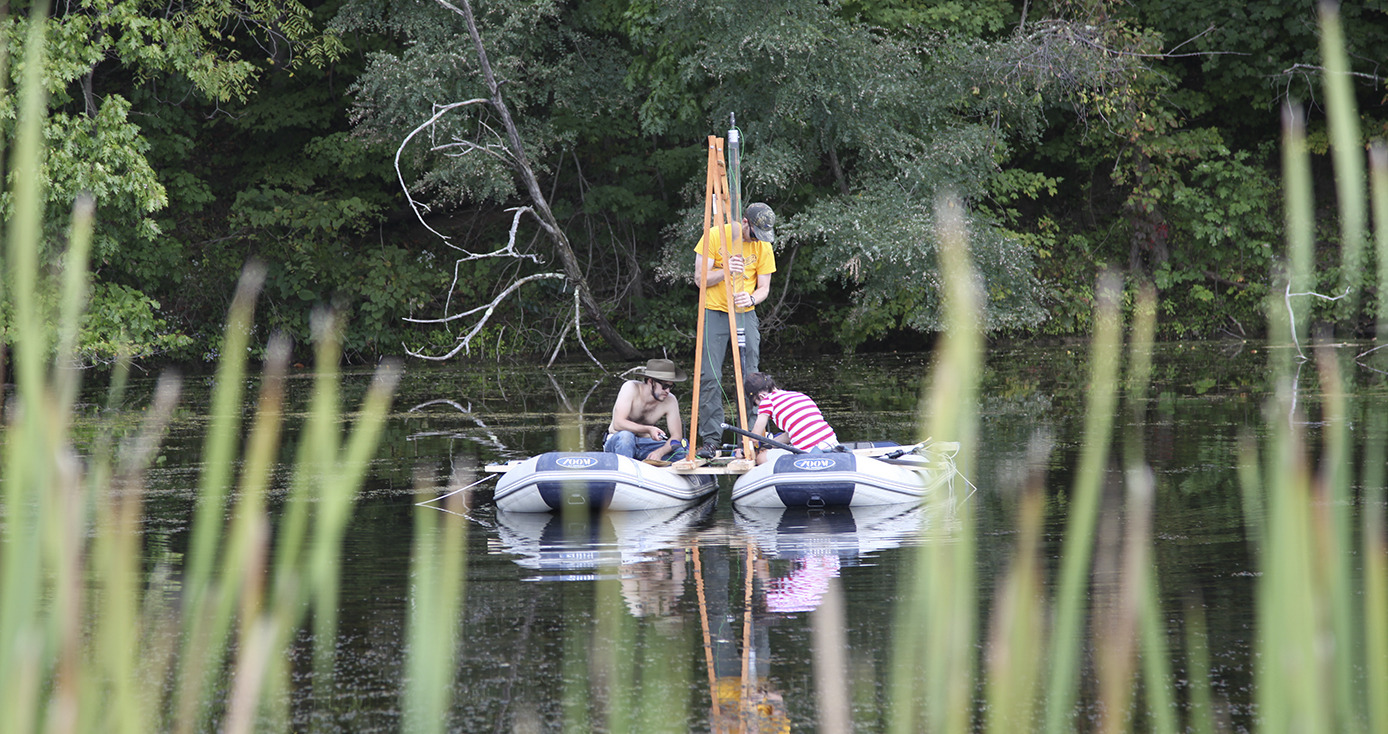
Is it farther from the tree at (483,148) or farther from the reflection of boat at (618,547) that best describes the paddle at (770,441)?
the tree at (483,148)

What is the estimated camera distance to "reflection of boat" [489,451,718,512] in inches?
311

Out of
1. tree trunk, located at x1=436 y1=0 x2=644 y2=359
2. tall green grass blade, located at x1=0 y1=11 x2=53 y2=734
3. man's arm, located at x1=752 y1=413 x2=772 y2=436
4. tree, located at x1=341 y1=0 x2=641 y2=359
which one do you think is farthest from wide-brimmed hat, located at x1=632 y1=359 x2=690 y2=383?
tree trunk, located at x1=436 y1=0 x2=644 y2=359

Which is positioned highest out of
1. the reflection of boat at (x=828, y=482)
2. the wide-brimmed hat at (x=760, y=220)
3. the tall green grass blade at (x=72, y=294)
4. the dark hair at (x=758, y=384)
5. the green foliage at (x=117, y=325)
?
the green foliage at (x=117, y=325)

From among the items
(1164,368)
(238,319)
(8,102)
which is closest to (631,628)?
(238,319)

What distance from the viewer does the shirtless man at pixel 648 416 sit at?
8.94 metres

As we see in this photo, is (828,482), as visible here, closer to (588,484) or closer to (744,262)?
(588,484)

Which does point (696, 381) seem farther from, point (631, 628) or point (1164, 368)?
point (1164, 368)

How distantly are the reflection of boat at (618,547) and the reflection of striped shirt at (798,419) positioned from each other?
731mm

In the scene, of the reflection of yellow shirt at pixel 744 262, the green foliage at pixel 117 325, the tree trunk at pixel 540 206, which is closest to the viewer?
the reflection of yellow shirt at pixel 744 262

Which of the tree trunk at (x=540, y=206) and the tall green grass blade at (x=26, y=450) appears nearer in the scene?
the tall green grass blade at (x=26, y=450)

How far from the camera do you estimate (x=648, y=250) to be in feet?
80.1

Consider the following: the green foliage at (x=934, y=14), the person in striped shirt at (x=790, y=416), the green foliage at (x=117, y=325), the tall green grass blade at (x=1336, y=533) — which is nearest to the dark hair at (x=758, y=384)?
the person in striped shirt at (x=790, y=416)

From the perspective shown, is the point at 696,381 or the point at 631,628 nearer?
the point at 631,628

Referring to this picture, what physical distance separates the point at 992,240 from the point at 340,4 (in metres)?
11.6
